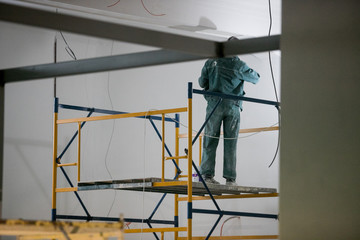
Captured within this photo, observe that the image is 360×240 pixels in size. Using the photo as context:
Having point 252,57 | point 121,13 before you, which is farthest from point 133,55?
point 252,57

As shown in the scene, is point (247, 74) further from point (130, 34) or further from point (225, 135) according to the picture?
point (130, 34)

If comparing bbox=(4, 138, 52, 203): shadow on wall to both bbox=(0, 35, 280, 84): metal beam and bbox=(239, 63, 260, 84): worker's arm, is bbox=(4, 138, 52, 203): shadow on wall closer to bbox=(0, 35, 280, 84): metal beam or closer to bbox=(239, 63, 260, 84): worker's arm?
bbox=(0, 35, 280, 84): metal beam

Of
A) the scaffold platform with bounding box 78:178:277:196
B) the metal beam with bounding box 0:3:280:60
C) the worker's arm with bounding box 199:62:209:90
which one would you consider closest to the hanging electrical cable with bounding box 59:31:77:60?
the worker's arm with bounding box 199:62:209:90

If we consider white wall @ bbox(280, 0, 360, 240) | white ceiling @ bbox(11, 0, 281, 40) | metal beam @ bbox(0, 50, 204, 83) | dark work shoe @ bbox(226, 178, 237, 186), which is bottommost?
dark work shoe @ bbox(226, 178, 237, 186)

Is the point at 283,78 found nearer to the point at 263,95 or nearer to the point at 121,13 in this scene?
the point at 121,13

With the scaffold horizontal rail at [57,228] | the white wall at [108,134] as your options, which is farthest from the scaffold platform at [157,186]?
the scaffold horizontal rail at [57,228]

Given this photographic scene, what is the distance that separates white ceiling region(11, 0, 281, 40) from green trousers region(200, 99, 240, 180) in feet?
3.58

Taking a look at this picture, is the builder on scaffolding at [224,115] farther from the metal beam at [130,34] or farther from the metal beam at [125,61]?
the metal beam at [130,34]

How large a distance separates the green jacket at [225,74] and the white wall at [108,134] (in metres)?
2.05

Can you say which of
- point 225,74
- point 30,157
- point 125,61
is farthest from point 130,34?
point 30,157

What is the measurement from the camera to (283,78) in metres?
5.54

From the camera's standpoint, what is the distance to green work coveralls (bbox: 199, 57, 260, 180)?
9109mm

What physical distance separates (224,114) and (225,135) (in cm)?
28

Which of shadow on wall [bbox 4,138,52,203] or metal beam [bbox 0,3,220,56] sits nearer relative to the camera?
metal beam [bbox 0,3,220,56]
